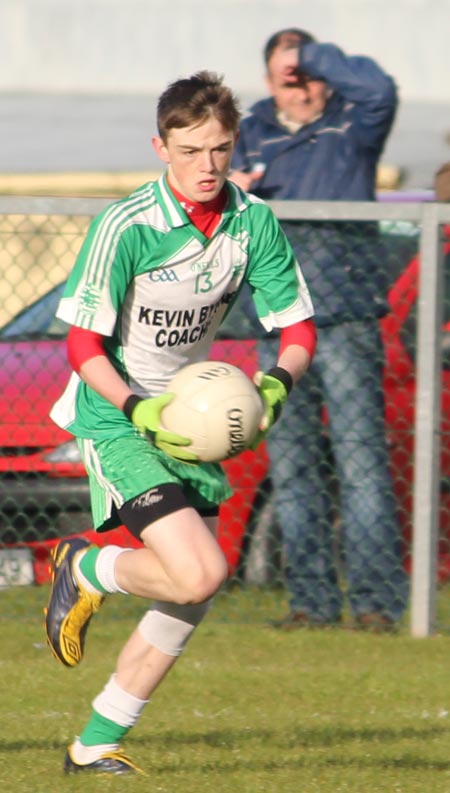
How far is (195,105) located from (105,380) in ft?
2.79

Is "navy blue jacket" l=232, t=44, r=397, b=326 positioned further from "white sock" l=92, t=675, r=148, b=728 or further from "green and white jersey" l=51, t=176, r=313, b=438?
"white sock" l=92, t=675, r=148, b=728

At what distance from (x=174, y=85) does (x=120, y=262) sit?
56 centimetres

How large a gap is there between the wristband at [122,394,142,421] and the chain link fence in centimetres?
285

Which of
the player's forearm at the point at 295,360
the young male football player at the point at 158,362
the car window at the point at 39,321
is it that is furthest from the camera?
the car window at the point at 39,321

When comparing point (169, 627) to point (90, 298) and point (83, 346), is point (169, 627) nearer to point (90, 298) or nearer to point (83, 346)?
point (83, 346)

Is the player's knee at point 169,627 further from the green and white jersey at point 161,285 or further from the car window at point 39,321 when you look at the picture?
the car window at point 39,321

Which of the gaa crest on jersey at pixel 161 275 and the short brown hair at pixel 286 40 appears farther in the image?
the short brown hair at pixel 286 40

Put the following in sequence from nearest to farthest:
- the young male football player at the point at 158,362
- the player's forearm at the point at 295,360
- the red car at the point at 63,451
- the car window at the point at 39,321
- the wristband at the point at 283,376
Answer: the young male football player at the point at 158,362 < the wristband at the point at 283,376 < the player's forearm at the point at 295,360 < the red car at the point at 63,451 < the car window at the point at 39,321

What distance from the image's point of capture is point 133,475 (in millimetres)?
4988

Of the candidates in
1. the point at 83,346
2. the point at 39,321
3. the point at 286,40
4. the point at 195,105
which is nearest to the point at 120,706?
the point at 83,346

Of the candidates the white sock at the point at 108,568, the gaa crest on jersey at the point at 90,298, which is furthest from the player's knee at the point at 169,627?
the gaa crest on jersey at the point at 90,298

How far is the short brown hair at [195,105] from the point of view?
4.96 meters

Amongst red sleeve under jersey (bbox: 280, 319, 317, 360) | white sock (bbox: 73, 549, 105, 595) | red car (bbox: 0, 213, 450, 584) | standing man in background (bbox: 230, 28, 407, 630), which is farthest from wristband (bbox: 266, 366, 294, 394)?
red car (bbox: 0, 213, 450, 584)

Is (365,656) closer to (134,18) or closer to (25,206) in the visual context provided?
(25,206)
